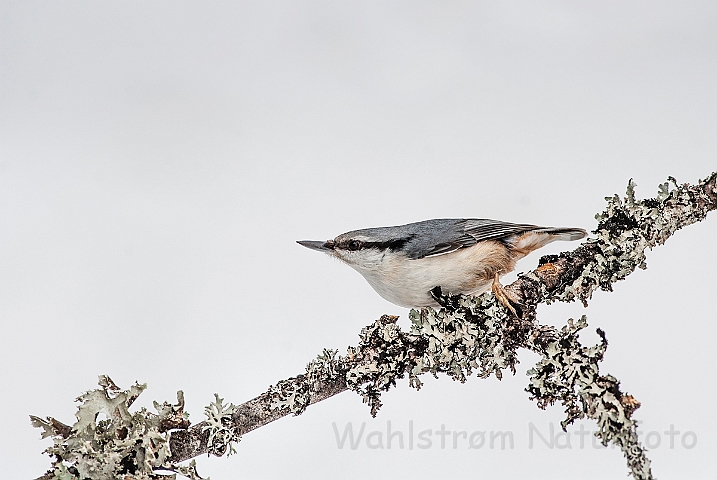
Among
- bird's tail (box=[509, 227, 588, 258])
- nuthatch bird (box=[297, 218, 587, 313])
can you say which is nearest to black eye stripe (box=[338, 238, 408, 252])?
nuthatch bird (box=[297, 218, 587, 313])

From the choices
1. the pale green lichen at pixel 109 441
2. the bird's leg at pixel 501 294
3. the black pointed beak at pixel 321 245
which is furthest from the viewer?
the black pointed beak at pixel 321 245

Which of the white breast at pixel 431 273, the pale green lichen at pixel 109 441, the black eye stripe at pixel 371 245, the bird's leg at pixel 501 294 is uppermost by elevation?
the black eye stripe at pixel 371 245

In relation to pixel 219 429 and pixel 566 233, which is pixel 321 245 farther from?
pixel 566 233

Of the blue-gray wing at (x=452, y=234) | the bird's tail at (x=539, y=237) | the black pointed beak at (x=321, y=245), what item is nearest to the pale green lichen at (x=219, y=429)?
the black pointed beak at (x=321, y=245)

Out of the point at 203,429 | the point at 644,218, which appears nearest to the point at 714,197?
the point at 644,218

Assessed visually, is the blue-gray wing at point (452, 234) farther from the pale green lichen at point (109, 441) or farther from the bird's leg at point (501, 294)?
the pale green lichen at point (109, 441)

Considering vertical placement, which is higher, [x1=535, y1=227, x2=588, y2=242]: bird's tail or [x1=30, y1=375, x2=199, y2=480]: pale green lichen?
[x1=535, y1=227, x2=588, y2=242]: bird's tail

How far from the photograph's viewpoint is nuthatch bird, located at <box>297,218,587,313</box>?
2486 mm

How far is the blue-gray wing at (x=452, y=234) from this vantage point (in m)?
2.52

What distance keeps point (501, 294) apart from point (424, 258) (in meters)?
0.32

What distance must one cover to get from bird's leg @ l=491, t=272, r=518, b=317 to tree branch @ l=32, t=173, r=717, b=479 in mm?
25

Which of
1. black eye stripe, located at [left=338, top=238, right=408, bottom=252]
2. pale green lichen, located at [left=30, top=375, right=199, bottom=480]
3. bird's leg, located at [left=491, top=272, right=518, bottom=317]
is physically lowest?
pale green lichen, located at [left=30, top=375, right=199, bottom=480]

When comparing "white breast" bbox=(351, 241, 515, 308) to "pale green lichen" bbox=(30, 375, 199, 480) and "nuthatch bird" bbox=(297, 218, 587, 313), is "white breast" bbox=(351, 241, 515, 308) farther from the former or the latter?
"pale green lichen" bbox=(30, 375, 199, 480)

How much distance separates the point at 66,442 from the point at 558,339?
1.67 m
